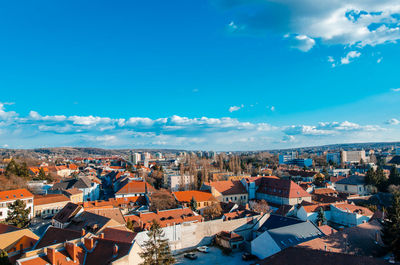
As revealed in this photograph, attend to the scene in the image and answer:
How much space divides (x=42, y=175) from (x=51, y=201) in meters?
27.0

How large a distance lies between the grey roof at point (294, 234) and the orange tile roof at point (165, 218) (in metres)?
10.3

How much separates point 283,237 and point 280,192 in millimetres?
25267

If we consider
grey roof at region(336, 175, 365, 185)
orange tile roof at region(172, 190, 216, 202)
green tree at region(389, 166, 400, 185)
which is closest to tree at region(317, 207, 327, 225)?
orange tile roof at region(172, 190, 216, 202)

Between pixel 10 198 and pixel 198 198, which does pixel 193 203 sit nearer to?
pixel 198 198

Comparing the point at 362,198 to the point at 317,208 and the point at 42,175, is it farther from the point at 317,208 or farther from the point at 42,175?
the point at 42,175

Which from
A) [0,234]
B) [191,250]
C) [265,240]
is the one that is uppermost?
[0,234]

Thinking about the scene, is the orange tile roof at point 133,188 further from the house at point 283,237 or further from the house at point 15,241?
the house at point 283,237

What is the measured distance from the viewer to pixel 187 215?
36000mm

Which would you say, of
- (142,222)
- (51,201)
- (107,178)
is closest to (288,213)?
(142,222)

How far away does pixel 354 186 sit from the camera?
2386 inches

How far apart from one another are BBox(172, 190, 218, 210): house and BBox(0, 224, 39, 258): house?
24089mm

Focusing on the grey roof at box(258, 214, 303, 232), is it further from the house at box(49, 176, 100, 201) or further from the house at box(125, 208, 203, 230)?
the house at box(49, 176, 100, 201)

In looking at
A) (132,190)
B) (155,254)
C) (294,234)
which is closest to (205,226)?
(294,234)

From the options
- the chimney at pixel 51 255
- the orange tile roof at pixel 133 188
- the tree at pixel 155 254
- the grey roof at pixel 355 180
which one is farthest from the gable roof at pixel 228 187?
the chimney at pixel 51 255
